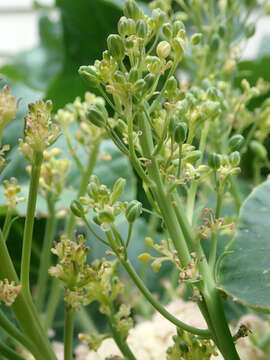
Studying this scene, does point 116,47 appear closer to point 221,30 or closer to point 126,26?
point 126,26

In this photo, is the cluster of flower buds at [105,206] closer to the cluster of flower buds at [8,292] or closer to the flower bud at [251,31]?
the cluster of flower buds at [8,292]

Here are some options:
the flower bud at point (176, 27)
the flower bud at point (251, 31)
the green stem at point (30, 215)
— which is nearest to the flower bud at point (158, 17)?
the flower bud at point (176, 27)

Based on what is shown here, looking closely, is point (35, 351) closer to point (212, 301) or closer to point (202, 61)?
point (212, 301)

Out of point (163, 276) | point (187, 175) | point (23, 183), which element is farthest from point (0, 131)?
point (163, 276)

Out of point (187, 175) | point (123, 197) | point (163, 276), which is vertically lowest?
point (163, 276)

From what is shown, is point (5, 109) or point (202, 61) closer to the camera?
point (5, 109)

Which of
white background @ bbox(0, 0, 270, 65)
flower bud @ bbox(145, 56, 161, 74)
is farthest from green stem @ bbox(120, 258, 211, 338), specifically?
white background @ bbox(0, 0, 270, 65)

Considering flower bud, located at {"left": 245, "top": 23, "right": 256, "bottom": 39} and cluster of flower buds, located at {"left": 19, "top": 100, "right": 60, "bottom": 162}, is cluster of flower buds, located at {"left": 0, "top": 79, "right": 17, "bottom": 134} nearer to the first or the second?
cluster of flower buds, located at {"left": 19, "top": 100, "right": 60, "bottom": 162}
